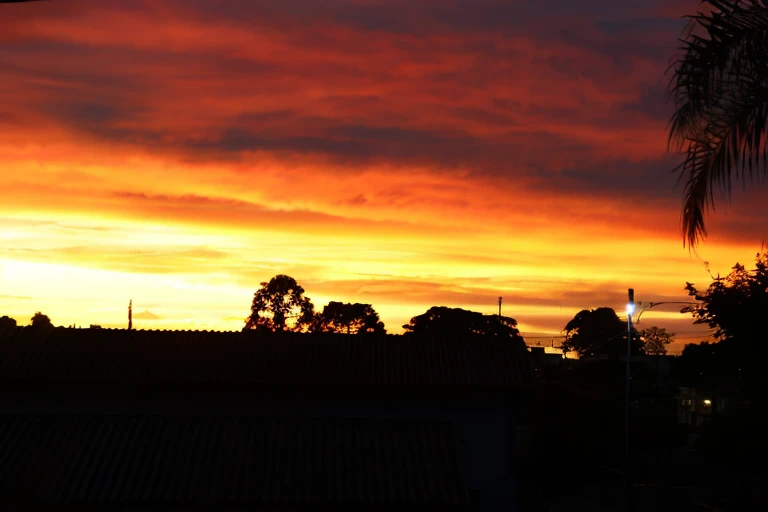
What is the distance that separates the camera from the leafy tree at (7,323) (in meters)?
32.9

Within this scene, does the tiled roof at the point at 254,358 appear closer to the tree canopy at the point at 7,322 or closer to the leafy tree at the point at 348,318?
the tree canopy at the point at 7,322

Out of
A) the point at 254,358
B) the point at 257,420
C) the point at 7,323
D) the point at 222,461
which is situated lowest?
the point at 222,461

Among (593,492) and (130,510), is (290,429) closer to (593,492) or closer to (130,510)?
(130,510)

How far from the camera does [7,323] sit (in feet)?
108

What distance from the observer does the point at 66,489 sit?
24016mm

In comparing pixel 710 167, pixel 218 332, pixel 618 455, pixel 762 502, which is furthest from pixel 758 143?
pixel 618 455

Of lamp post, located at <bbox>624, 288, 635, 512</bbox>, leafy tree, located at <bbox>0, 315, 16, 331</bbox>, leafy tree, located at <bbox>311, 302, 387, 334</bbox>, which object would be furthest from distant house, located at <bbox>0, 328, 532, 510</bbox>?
leafy tree, located at <bbox>311, 302, 387, 334</bbox>

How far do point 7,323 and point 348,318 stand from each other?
65762 mm

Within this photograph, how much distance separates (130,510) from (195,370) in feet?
25.4

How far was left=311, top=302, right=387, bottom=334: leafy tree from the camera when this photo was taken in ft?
310

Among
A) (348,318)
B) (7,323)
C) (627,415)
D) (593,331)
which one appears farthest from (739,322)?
(593,331)

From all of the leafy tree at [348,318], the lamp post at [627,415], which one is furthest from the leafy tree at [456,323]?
the lamp post at [627,415]

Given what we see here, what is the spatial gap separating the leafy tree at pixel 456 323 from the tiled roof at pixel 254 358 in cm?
7052

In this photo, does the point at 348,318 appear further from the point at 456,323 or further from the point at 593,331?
the point at 593,331
